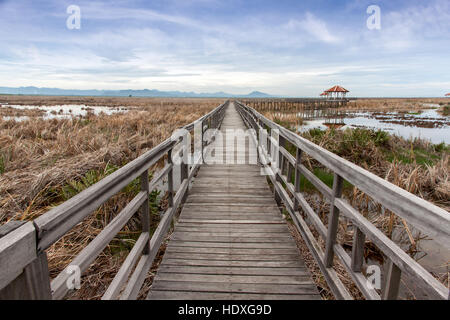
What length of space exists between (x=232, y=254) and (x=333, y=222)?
→ 127 cm

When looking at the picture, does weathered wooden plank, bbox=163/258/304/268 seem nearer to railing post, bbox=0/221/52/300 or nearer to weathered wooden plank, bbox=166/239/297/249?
weathered wooden plank, bbox=166/239/297/249

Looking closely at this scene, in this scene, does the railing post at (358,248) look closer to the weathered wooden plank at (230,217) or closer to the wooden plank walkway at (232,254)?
the wooden plank walkway at (232,254)

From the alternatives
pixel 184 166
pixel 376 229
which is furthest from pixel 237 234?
pixel 376 229

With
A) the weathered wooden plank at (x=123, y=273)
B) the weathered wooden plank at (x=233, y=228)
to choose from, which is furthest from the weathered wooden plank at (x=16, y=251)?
the weathered wooden plank at (x=233, y=228)

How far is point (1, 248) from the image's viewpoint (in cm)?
87

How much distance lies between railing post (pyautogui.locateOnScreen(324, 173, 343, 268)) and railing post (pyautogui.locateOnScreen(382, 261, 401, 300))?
0.71 metres

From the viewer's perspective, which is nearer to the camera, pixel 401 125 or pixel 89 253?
pixel 89 253

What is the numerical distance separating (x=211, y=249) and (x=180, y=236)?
1.63 feet

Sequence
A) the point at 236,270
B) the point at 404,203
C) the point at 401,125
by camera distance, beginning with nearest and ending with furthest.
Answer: the point at 404,203 < the point at 236,270 < the point at 401,125

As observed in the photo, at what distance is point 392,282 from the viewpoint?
1468 millimetres

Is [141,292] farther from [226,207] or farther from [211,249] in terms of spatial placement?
[226,207]

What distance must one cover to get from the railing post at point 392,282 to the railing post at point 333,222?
0.71 m

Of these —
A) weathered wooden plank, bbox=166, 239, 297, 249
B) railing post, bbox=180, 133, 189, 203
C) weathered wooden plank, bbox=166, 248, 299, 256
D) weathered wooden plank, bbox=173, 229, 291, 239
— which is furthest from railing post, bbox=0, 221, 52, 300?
railing post, bbox=180, 133, 189, 203

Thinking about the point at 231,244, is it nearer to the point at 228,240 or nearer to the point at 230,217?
the point at 228,240
